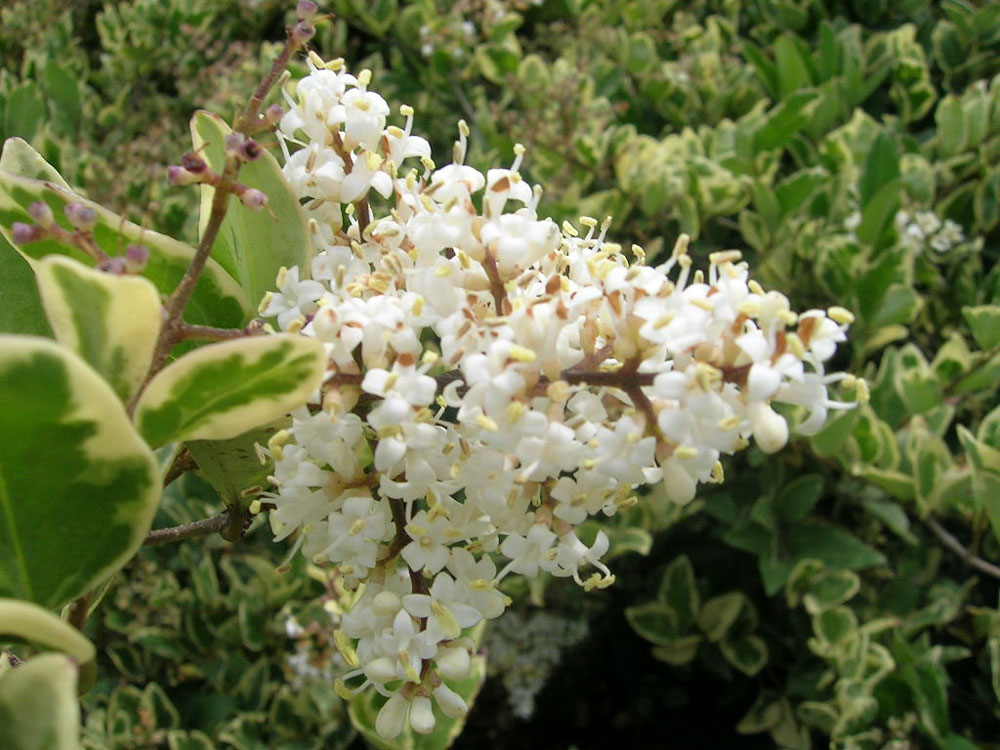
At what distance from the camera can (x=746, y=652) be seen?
4.76 feet

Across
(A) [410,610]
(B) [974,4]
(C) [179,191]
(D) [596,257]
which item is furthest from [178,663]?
(B) [974,4]

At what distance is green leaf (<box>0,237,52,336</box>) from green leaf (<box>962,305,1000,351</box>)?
1192 mm

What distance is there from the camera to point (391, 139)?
627mm

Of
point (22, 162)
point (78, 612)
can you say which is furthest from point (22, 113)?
point (78, 612)

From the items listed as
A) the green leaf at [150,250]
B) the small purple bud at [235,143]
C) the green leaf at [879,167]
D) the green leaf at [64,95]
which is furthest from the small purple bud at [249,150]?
the green leaf at [64,95]

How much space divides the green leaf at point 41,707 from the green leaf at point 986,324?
4.17ft

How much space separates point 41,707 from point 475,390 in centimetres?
24

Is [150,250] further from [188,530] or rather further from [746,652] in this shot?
[746,652]

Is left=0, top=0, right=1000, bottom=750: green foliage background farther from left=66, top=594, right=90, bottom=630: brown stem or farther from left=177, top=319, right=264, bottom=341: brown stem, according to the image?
left=177, top=319, right=264, bottom=341: brown stem

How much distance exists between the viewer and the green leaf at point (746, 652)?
4.68 ft

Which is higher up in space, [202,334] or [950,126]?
[202,334]

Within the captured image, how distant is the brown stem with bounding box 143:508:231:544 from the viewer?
2.07 feet

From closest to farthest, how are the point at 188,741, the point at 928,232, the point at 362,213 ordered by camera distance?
the point at 362,213 → the point at 188,741 → the point at 928,232

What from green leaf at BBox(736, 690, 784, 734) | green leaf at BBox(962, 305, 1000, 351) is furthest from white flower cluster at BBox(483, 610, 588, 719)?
green leaf at BBox(962, 305, 1000, 351)
